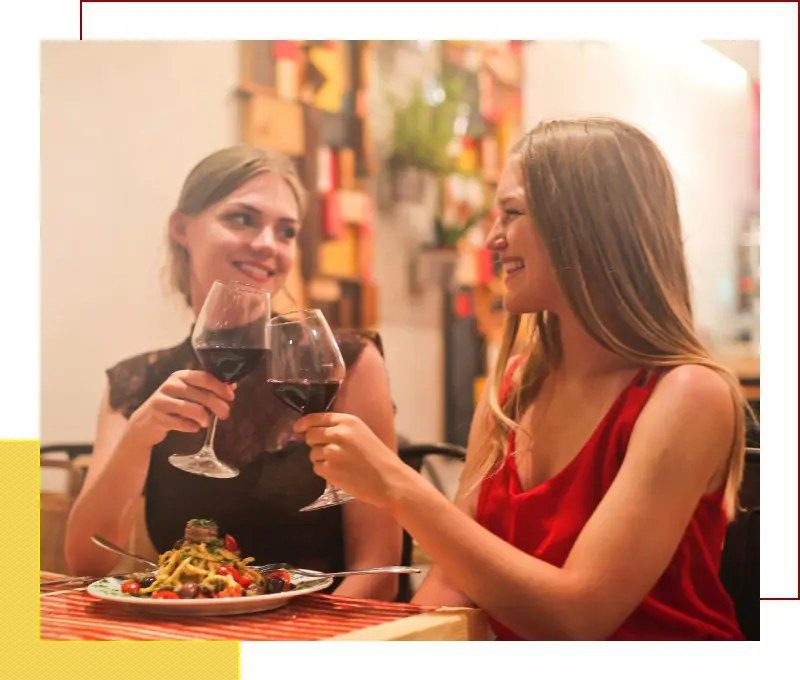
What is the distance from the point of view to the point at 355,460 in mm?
1632

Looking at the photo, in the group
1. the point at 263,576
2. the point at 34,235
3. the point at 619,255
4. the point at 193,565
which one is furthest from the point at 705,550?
the point at 34,235

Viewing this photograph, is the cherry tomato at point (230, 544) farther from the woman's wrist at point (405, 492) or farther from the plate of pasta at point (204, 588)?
the woman's wrist at point (405, 492)

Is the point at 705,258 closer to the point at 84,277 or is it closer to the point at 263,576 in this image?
the point at 263,576

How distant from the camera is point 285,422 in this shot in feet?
6.33

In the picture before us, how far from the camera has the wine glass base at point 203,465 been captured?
72.6 inches

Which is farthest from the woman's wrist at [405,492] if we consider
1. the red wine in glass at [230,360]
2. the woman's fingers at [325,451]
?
the red wine in glass at [230,360]

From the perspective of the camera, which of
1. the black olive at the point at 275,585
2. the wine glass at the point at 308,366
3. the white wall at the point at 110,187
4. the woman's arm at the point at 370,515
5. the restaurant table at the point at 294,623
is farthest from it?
the white wall at the point at 110,187

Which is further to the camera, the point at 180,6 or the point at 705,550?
the point at 180,6

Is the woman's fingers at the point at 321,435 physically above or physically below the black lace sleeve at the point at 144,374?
below

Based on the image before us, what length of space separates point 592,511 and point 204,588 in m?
0.65

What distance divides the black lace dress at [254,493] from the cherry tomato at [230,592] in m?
0.35

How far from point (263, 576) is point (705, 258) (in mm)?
1003

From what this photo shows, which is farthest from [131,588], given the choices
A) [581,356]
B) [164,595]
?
[581,356]

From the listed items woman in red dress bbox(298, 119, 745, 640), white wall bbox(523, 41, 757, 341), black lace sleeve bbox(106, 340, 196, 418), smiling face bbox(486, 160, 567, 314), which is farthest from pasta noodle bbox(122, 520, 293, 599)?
white wall bbox(523, 41, 757, 341)
